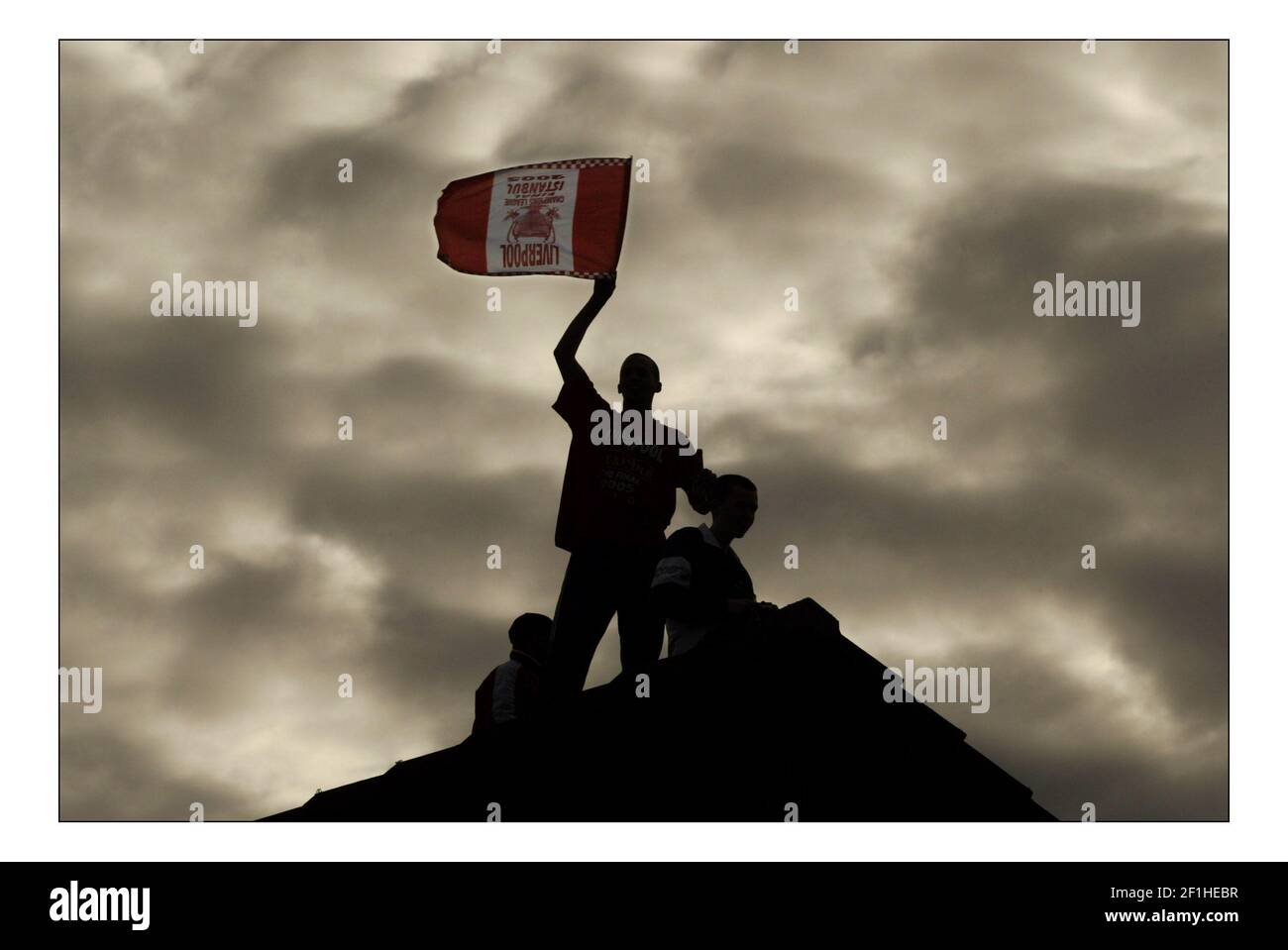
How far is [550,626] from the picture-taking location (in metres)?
12.6

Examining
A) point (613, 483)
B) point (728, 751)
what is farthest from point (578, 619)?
point (728, 751)

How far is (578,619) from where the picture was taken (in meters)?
12.1

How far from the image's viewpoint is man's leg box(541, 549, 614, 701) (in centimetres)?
1209

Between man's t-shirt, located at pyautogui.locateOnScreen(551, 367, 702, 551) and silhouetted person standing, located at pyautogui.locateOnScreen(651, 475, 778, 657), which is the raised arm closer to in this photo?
man's t-shirt, located at pyautogui.locateOnScreen(551, 367, 702, 551)

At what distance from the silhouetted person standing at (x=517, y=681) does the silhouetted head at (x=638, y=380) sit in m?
2.10

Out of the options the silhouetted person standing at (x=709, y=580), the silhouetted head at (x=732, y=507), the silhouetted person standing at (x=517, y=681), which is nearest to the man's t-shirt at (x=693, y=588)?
the silhouetted person standing at (x=709, y=580)

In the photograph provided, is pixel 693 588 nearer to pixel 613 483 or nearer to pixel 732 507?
pixel 732 507

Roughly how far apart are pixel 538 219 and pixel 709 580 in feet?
15.7

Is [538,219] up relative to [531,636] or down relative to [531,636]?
up

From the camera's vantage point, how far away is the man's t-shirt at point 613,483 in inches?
477

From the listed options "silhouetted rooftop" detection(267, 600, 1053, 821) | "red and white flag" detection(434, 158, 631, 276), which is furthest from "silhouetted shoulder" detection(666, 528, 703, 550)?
"red and white flag" detection(434, 158, 631, 276)
